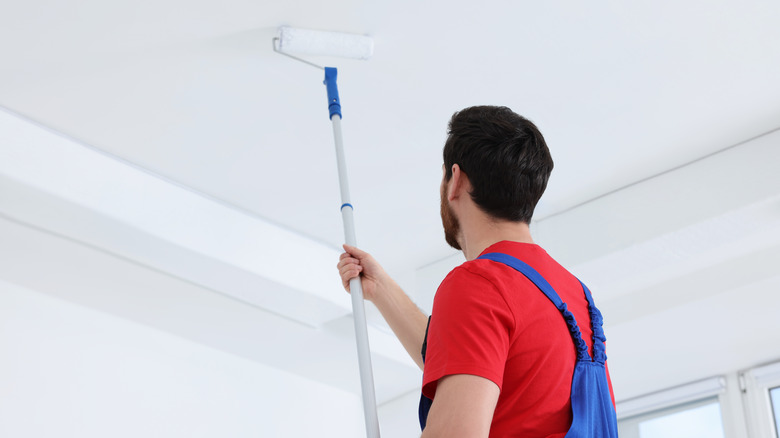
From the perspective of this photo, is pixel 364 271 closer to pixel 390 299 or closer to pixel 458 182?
pixel 390 299

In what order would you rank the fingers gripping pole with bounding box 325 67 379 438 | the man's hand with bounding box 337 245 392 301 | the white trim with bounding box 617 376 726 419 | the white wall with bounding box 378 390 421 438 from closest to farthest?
the fingers gripping pole with bounding box 325 67 379 438 → the man's hand with bounding box 337 245 392 301 → the white trim with bounding box 617 376 726 419 → the white wall with bounding box 378 390 421 438

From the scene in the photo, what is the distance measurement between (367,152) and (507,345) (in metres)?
1.94

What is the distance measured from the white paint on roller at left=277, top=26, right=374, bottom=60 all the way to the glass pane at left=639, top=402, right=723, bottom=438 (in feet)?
8.18

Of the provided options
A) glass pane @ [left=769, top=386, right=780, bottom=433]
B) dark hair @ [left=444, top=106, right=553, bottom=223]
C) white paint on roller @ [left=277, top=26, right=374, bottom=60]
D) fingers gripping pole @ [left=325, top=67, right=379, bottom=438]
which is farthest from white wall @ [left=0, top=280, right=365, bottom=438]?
dark hair @ [left=444, top=106, right=553, bottom=223]

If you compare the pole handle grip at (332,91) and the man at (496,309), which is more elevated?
the pole handle grip at (332,91)

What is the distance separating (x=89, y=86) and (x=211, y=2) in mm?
592

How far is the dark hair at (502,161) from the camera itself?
1.35m

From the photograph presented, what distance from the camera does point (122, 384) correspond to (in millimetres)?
3490

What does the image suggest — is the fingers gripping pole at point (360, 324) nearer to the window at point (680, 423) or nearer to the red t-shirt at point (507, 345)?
the red t-shirt at point (507, 345)

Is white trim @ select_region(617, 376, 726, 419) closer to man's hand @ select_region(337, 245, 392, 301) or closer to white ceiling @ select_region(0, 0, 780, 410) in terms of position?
white ceiling @ select_region(0, 0, 780, 410)

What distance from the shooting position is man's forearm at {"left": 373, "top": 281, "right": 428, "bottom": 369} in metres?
1.72

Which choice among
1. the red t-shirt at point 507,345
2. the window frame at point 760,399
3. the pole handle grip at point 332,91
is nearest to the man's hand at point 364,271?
the pole handle grip at point 332,91

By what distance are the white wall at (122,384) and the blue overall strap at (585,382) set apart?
2.53m

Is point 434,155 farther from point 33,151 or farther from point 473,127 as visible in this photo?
point 473,127
